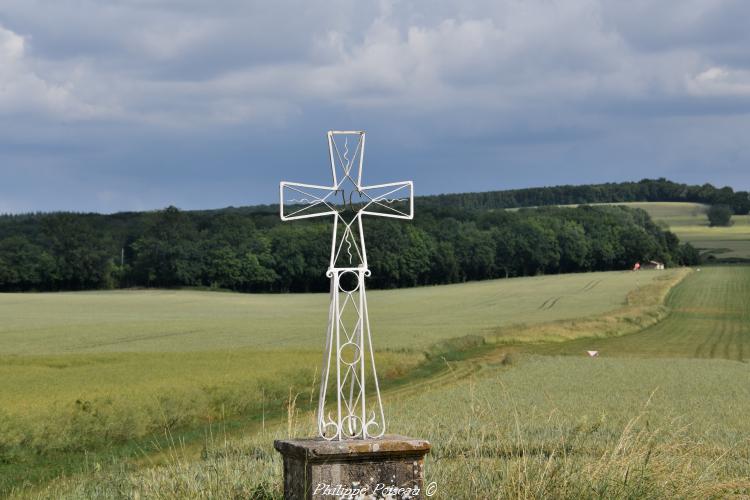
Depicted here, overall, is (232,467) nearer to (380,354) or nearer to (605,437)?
(605,437)

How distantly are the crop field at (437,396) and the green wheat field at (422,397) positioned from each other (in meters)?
0.07

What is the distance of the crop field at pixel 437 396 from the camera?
12.1m

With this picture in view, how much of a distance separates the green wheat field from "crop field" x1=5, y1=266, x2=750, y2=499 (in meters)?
0.07

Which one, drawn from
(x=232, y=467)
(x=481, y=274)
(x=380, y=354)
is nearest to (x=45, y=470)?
(x=232, y=467)

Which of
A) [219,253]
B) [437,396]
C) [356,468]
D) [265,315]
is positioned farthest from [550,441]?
[219,253]

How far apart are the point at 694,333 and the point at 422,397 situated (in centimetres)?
3614

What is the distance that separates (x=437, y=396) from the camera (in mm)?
29312

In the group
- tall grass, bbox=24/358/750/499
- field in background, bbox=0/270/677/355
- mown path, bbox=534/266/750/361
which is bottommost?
mown path, bbox=534/266/750/361

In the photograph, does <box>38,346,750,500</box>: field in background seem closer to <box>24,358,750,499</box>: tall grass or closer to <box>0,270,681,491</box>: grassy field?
<box>24,358,750,499</box>: tall grass

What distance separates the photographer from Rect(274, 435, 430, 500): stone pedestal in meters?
9.95

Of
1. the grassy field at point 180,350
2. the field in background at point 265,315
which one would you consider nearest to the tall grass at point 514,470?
the grassy field at point 180,350

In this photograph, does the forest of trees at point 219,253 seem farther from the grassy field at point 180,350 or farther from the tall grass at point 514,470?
the tall grass at point 514,470

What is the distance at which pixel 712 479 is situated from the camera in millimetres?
13094

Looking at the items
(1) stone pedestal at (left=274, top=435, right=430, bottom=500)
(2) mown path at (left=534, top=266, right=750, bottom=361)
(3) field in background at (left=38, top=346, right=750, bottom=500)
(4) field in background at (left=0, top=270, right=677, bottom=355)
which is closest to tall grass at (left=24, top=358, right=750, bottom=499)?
(3) field in background at (left=38, top=346, right=750, bottom=500)
